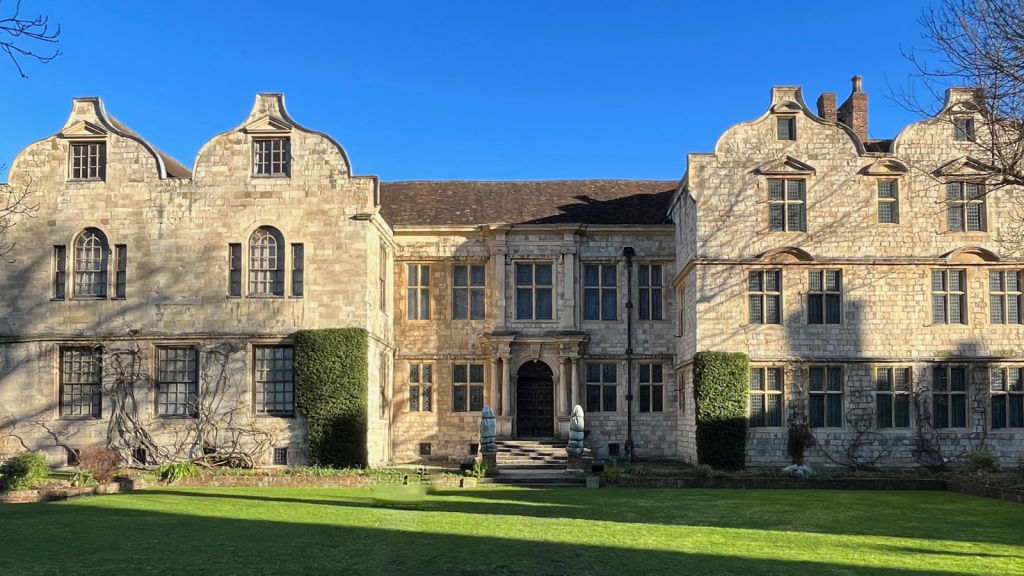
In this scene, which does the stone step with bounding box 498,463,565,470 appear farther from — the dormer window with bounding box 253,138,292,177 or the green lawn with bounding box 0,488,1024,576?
the dormer window with bounding box 253,138,292,177

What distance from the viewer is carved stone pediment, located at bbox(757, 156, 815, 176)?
24.9 meters

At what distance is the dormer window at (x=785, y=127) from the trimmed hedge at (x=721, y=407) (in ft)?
20.1

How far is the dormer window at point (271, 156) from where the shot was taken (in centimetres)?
2508

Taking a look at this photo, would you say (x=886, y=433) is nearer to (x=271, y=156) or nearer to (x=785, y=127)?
(x=785, y=127)

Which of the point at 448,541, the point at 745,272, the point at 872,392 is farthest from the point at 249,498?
the point at 872,392

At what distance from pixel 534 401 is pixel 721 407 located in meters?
6.61

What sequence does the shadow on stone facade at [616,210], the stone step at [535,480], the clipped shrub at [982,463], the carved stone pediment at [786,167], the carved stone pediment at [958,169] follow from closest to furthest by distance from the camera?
the stone step at [535,480] < the clipped shrub at [982,463] < the carved stone pediment at [958,169] < the carved stone pediment at [786,167] < the shadow on stone facade at [616,210]

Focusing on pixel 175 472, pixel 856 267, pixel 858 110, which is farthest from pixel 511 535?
pixel 858 110

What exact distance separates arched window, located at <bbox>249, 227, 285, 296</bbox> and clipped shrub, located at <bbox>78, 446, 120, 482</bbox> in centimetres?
545

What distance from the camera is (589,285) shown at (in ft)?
94.2

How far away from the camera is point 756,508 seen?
16281 millimetres

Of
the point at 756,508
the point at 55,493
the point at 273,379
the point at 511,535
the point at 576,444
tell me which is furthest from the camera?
the point at 273,379

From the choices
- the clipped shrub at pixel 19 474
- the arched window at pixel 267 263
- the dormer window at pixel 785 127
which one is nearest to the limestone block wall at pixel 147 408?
the arched window at pixel 267 263

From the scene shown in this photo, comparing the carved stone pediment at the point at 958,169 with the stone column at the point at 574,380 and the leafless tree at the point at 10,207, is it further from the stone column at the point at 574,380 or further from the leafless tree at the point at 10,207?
the leafless tree at the point at 10,207
